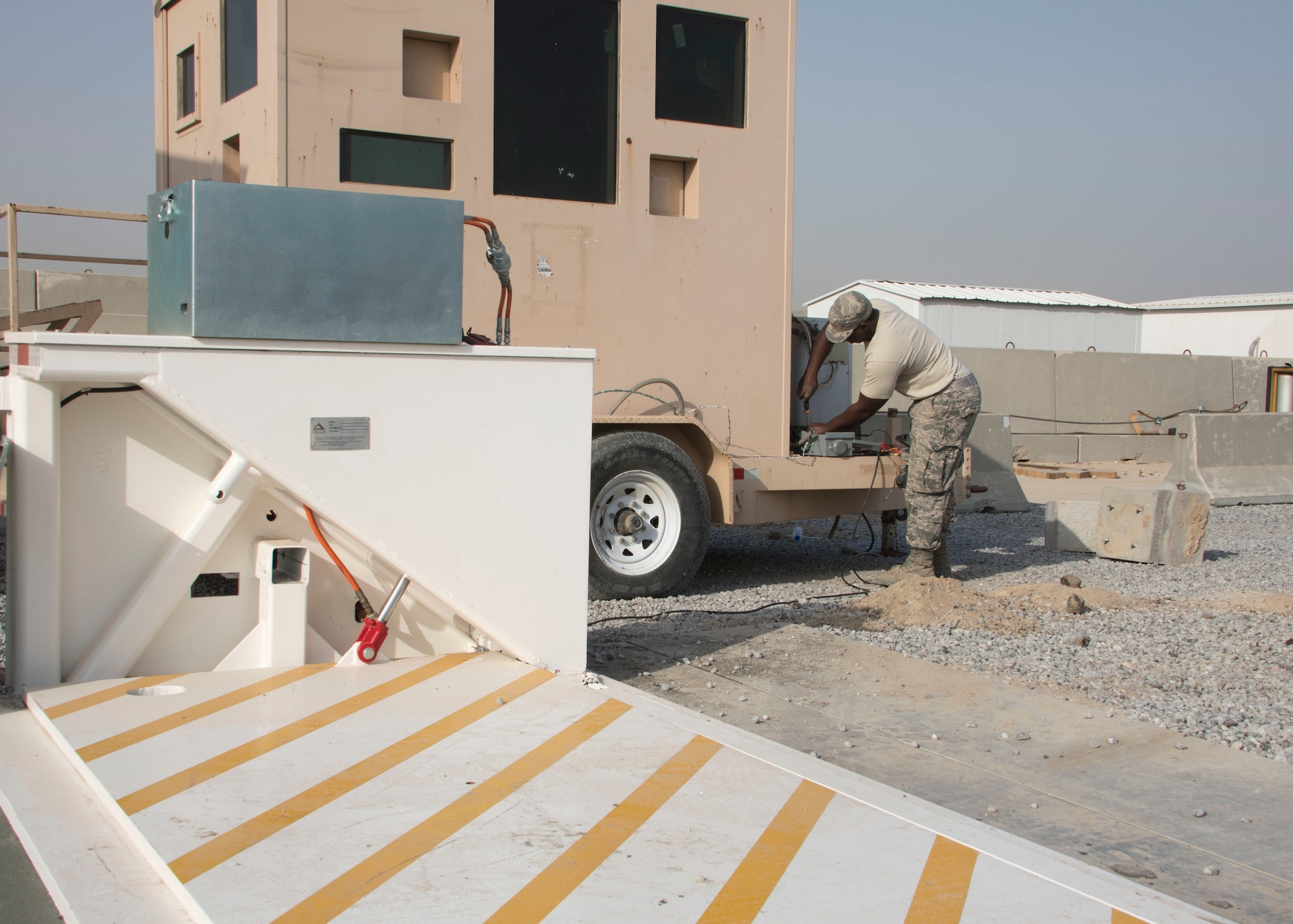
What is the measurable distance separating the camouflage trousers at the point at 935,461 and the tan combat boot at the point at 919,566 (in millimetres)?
49

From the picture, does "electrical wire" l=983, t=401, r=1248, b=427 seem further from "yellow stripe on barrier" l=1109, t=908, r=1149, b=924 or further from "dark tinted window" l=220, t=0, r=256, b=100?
"yellow stripe on barrier" l=1109, t=908, r=1149, b=924

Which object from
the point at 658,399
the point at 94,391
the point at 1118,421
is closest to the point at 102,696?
the point at 94,391

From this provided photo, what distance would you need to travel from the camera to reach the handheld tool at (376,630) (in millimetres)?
3854

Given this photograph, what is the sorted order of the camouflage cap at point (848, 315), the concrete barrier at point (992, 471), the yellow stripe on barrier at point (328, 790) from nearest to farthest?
the yellow stripe on barrier at point (328, 790) → the camouflage cap at point (848, 315) → the concrete barrier at point (992, 471)

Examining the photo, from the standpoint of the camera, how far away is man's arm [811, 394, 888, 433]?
6.90 meters

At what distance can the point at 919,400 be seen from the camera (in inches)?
278

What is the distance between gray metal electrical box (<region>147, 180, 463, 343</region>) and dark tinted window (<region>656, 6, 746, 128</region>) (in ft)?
10.1

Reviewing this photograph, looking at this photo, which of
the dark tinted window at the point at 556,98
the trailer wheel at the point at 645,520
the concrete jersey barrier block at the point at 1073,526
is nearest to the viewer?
the dark tinted window at the point at 556,98

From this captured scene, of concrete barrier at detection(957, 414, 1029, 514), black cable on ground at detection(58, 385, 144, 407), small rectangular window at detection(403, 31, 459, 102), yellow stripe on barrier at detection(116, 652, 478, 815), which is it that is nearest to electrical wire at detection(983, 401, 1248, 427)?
concrete barrier at detection(957, 414, 1029, 514)

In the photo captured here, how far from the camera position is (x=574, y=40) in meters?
6.14

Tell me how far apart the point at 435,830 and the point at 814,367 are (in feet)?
15.9

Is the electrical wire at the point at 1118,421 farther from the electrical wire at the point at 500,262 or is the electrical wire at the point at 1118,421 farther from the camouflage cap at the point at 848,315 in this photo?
the electrical wire at the point at 500,262

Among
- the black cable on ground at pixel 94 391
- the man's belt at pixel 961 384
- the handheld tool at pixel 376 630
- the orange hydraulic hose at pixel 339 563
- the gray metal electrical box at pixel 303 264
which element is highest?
the gray metal electrical box at pixel 303 264

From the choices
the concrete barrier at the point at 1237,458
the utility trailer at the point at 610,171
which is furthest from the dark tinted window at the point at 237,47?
the concrete barrier at the point at 1237,458
